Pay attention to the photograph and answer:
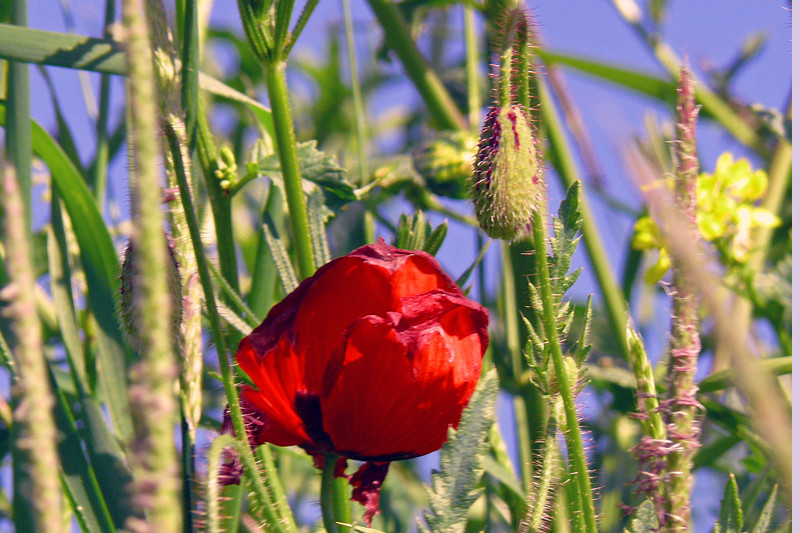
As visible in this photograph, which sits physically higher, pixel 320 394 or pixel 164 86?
pixel 164 86

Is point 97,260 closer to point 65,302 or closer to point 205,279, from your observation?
point 65,302

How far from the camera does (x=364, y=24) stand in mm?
1240

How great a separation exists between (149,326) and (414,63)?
1.85 ft

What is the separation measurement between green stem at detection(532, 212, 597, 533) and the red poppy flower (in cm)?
3

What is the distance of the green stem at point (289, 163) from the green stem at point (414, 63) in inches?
10.2

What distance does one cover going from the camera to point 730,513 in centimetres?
33

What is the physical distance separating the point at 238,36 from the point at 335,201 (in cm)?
79

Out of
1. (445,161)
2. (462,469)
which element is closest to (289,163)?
(462,469)

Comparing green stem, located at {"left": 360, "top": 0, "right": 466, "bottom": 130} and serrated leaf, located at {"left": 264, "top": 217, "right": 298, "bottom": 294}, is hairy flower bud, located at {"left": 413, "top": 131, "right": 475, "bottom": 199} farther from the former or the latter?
serrated leaf, located at {"left": 264, "top": 217, "right": 298, "bottom": 294}

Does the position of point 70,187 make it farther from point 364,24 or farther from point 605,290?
point 364,24

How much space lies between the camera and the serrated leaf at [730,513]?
32cm

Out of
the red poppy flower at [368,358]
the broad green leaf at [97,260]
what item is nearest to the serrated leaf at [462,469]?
the red poppy flower at [368,358]

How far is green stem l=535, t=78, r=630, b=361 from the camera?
2.11ft

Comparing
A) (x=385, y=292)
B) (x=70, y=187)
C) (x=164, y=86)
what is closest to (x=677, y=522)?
(x=385, y=292)
